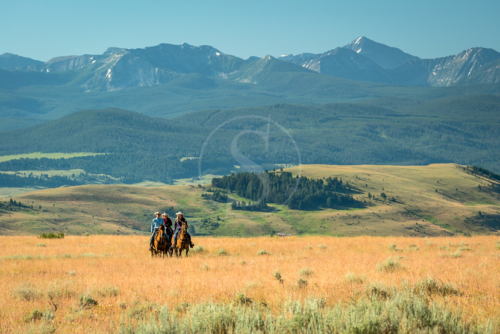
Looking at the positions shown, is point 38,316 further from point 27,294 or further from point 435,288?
point 435,288

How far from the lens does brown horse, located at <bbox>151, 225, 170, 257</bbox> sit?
25.1 meters

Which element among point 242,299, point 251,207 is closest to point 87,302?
point 242,299

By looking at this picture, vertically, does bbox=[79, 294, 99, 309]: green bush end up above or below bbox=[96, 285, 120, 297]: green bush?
above

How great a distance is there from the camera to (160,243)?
25.1 metres

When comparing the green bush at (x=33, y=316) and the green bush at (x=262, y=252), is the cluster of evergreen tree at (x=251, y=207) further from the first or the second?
the green bush at (x=33, y=316)

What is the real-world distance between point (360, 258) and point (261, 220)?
154 meters

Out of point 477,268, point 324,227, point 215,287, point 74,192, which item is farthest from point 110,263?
point 74,192

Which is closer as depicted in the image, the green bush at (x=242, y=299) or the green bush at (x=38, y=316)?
the green bush at (x=38, y=316)

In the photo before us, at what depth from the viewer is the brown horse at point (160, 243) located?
25.1m

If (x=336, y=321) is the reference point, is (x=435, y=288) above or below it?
below

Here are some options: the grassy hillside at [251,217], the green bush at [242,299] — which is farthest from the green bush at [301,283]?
the grassy hillside at [251,217]

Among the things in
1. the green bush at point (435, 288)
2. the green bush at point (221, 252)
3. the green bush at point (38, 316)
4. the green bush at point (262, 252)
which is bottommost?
the green bush at point (221, 252)

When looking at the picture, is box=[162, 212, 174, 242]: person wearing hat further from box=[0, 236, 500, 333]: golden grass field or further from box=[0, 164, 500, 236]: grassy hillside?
box=[0, 164, 500, 236]: grassy hillside

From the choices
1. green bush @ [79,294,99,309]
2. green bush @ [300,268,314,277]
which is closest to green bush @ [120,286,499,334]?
green bush @ [79,294,99,309]
